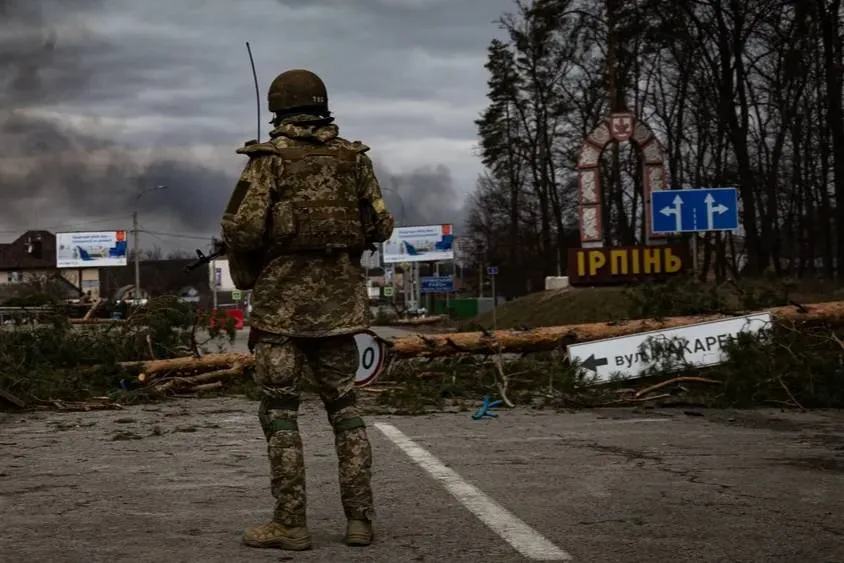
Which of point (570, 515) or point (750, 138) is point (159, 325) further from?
point (750, 138)

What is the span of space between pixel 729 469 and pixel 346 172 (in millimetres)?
3509

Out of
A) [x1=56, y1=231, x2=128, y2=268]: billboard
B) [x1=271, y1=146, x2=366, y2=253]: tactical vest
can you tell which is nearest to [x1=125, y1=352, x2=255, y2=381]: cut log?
[x1=271, y1=146, x2=366, y2=253]: tactical vest

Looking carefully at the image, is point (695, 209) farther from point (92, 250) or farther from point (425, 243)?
point (92, 250)

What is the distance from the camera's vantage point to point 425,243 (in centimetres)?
8475

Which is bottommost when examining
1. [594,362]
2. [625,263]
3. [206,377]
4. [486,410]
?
[486,410]

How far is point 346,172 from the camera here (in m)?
4.96

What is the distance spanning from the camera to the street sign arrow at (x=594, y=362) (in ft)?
41.1

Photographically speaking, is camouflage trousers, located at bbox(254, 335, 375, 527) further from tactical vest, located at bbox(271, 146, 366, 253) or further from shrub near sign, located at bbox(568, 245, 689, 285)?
shrub near sign, located at bbox(568, 245, 689, 285)

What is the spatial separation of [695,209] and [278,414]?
1893 cm

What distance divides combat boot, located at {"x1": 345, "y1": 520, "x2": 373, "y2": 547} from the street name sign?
7906mm

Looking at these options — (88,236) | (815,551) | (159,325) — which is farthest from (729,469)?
(88,236)

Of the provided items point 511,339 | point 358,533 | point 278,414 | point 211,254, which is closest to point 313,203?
point 278,414

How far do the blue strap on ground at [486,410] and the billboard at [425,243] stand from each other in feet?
239

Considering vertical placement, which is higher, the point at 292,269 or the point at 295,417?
the point at 292,269
